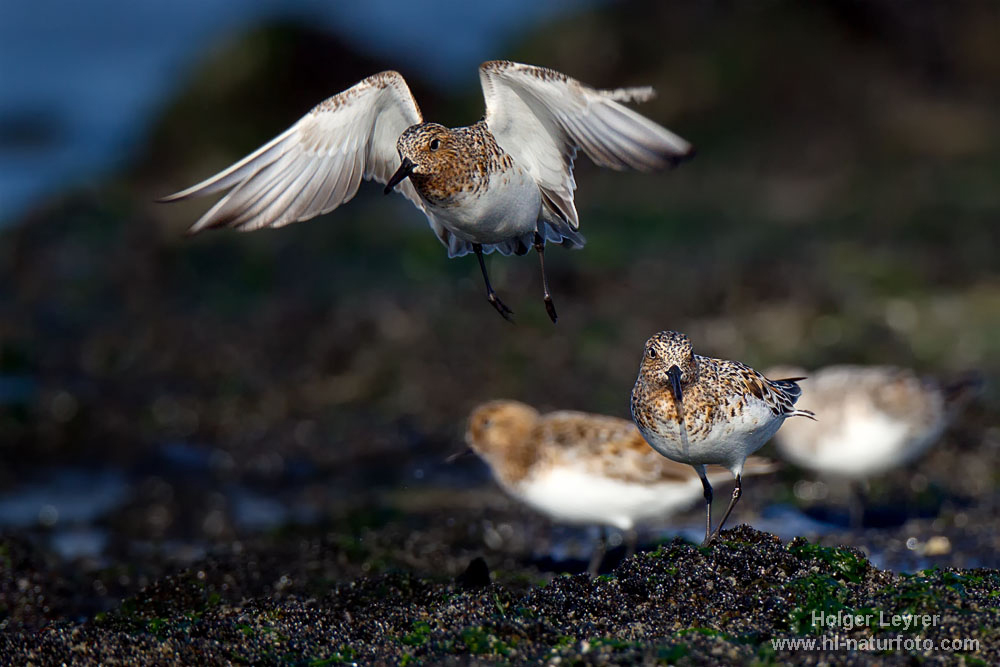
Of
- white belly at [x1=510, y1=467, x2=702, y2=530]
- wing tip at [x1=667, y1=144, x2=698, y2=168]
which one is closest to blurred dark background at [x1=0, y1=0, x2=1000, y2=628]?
white belly at [x1=510, y1=467, x2=702, y2=530]

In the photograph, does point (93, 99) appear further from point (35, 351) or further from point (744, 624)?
point (744, 624)

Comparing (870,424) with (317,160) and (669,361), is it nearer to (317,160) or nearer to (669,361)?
(669,361)

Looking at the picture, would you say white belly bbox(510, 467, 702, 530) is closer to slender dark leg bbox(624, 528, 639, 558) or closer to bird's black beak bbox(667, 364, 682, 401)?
slender dark leg bbox(624, 528, 639, 558)

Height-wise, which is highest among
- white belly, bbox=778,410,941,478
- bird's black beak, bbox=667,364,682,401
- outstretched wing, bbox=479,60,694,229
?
outstretched wing, bbox=479,60,694,229

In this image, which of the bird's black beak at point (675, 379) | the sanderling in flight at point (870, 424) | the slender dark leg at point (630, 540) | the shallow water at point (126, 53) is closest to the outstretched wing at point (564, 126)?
the bird's black beak at point (675, 379)

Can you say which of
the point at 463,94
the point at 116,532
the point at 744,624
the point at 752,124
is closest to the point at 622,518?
the point at 744,624
